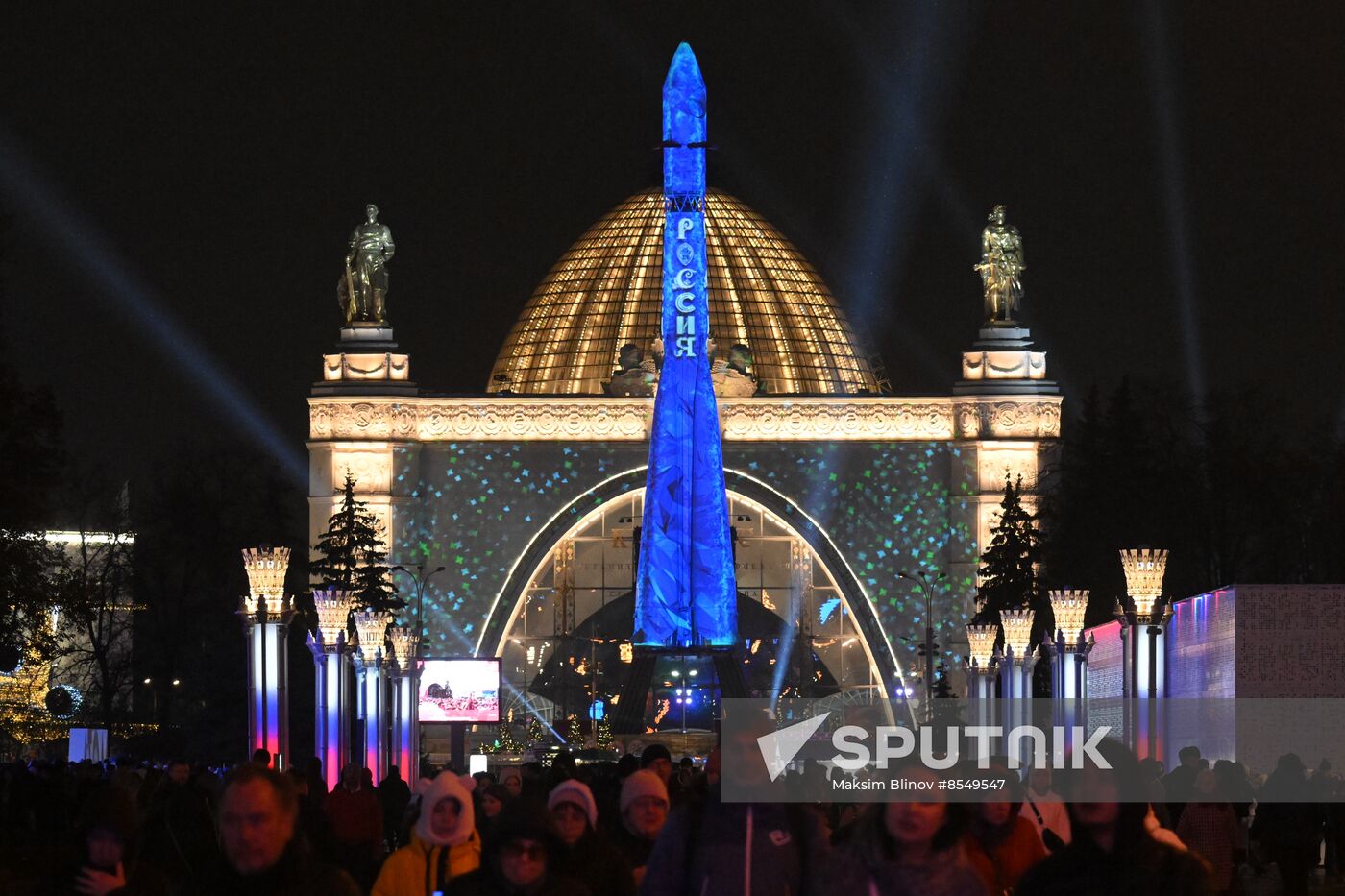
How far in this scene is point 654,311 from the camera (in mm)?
104812

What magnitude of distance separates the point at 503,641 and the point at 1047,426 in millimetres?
17106

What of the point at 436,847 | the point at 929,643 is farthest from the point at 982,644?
the point at 436,847

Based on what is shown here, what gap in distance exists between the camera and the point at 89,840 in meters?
11.0

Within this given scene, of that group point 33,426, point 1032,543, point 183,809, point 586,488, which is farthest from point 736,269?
point 183,809

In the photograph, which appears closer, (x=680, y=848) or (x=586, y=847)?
(x=680, y=848)

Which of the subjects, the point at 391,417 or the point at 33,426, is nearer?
the point at 33,426

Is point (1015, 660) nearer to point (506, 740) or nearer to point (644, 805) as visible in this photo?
point (506, 740)

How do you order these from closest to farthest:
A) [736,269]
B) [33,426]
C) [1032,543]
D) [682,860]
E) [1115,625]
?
[682,860], [33,426], [1115,625], [1032,543], [736,269]

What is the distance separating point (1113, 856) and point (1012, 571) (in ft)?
210

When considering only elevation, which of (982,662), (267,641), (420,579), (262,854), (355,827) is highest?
(420,579)

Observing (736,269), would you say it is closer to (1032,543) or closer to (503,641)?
(503,641)

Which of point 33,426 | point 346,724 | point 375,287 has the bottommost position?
point 346,724

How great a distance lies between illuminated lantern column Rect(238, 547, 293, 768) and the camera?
48.1 meters

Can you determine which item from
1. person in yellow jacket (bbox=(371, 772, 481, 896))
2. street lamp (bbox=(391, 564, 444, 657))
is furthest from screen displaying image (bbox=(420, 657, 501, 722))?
person in yellow jacket (bbox=(371, 772, 481, 896))
